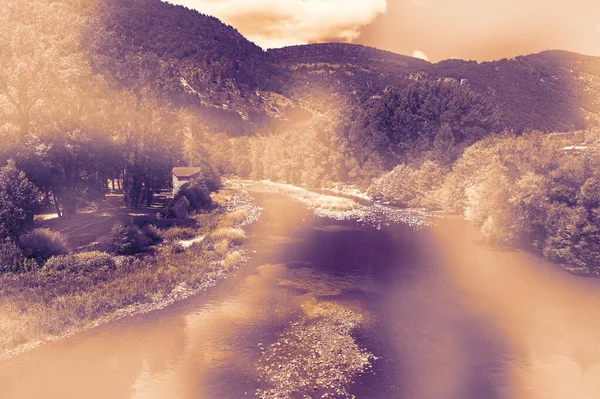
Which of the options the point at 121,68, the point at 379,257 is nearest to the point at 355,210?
the point at 379,257

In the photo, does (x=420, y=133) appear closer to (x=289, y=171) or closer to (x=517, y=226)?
(x=289, y=171)

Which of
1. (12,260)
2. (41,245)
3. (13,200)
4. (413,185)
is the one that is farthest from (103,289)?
(413,185)

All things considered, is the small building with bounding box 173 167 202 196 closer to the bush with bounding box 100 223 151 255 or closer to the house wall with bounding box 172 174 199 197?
the house wall with bounding box 172 174 199 197

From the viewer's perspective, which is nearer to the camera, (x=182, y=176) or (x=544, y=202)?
(x=544, y=202)

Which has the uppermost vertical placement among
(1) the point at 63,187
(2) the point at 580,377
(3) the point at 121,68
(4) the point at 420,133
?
(3) the point at 121,68

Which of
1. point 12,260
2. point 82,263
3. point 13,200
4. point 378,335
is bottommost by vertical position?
point 378,335

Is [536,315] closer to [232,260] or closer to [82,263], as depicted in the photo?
[232,260]

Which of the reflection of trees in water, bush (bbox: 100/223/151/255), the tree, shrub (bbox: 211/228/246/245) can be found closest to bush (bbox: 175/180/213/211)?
shrub (bbox: 211/228/246/245)

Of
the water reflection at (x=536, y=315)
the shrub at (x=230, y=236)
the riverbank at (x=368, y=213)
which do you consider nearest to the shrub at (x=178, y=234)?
the shrub at (x=230, y=236)
